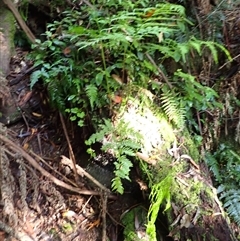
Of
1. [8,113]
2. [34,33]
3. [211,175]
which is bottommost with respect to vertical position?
[211,175]

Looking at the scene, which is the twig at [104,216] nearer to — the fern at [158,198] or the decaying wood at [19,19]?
the fern at [158,198]

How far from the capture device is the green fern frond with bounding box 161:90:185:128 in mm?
2863

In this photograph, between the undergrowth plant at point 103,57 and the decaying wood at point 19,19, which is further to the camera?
the decaying wood at point 19,19

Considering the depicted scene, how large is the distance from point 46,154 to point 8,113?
47cm

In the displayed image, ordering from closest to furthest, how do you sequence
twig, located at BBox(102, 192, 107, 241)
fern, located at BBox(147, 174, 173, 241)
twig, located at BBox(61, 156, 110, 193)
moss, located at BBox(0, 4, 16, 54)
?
fern, located at BBox(147, 174, 173, 241)
twig, located at BBox(102, 192, 107, 241)
twig, located at BBox(61, 156, 110, 193)
moss, located at BBox(0, 4, 16, 54)

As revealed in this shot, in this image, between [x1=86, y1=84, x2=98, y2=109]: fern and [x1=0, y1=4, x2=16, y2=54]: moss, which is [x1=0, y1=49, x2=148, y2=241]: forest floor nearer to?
[x1=0, y1=4, x2=16, y2=54]: moss

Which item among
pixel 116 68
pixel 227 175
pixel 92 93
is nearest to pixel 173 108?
pixel 116 68

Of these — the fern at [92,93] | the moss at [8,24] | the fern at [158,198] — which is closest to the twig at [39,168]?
the fern at [158,198]

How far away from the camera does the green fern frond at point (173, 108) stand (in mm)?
2863

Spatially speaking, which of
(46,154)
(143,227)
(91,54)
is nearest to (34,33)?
(91,54)

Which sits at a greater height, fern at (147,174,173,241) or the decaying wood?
the decaying wood

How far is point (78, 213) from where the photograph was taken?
2.75m

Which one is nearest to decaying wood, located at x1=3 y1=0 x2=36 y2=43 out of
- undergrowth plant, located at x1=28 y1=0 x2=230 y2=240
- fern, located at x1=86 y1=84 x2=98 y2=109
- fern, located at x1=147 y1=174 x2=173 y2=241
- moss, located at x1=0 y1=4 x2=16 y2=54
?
moss, located at x1=0 y1=4 x2=16 y2=54

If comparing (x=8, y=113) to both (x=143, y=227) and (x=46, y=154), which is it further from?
(x=143, y=227)
